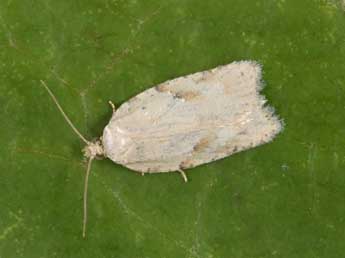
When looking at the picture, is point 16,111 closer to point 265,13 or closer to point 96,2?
point 96,2

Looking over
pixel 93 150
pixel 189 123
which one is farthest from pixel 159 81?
pixel 93 150

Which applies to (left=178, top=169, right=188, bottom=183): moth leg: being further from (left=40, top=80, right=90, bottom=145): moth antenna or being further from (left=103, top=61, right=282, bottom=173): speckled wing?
(left=40, top=80, right=90, bottom=145): moth antenna

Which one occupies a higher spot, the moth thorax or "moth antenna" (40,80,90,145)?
"moth antenna" (40,80,90,145)

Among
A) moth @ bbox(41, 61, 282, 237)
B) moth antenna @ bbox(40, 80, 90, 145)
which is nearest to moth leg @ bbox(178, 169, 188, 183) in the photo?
moth @ bbox(41, 61, 282, 237)

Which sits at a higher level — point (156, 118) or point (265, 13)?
point (265, 13)

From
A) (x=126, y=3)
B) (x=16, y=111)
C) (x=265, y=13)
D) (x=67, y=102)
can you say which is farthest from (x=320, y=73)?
(x=16, y=111)

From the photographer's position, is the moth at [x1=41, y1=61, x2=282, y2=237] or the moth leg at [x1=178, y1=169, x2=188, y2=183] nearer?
the moth at [x1=41, y1=61, x2=282, y2=237]
